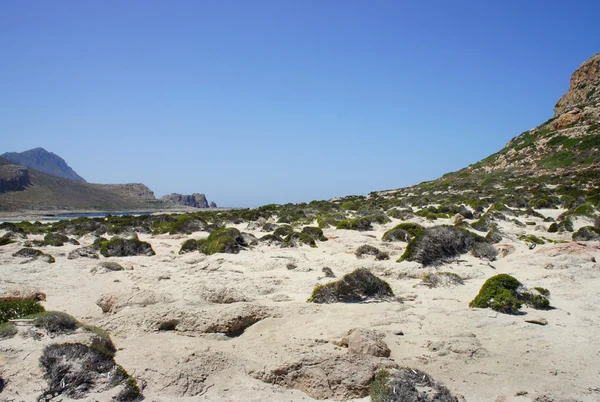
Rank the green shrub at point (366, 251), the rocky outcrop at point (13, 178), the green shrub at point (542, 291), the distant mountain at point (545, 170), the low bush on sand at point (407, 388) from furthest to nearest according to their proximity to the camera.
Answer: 1. the rocky outcrop at point (13, 178)
2. the distant mountain at point (545, 170)
3. the green shrub at point (366, 251)
4. the green shrub at point (542, 291)
5. the low bush on sand at point (407, 388)

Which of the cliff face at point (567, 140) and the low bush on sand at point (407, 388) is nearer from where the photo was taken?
the low bush on sand at point (407, 388)

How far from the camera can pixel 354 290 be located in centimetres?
871

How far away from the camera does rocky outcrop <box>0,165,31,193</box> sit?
74812 mm

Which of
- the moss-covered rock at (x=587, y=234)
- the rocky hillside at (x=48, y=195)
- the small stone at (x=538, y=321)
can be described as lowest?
the small stone at (x=538, y=321)

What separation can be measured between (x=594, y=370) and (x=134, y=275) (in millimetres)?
10637

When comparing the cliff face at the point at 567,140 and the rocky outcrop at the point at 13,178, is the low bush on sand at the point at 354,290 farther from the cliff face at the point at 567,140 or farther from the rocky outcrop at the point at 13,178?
the rocky outcrop at the point at 13,178

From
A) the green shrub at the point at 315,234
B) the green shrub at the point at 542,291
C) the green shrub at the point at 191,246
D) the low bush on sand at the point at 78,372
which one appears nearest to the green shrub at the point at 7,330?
the low bush on sand at the point at 78,372

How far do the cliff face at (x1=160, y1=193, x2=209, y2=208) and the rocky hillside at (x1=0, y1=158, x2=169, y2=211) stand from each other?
74.0ft

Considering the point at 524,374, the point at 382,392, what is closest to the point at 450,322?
the point at 524,374

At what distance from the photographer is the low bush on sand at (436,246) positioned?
456 inches

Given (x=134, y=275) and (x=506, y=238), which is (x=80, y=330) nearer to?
(x=134, y=275)

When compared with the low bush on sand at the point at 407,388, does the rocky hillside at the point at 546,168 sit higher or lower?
higher

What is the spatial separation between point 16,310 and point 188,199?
461ft

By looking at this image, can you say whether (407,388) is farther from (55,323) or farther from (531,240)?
(531,240)
